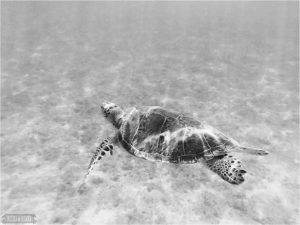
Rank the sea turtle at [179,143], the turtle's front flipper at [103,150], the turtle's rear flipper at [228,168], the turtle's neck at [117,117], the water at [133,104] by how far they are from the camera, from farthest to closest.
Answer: the turtle's neck at [117,117], the turtle's front flipper at [103,150], the water at [133,104], the sea turtle at [179,143], the turtle's rear flipper at [228,168]

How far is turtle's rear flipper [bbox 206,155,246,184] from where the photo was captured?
4066mm

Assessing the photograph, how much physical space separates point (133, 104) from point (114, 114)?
6.39 ft

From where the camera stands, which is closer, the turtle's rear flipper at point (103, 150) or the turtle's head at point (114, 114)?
the turtle's rear flipper at point (103, 150)

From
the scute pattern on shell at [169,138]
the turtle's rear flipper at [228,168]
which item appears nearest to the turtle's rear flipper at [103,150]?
the scute pattern on shell at [169,138]

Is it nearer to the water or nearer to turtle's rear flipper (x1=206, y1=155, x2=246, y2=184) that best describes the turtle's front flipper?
the water

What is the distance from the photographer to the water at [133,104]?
15.1ft

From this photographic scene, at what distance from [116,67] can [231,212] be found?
8.84 meters

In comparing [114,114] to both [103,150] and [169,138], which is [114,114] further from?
[169,138]

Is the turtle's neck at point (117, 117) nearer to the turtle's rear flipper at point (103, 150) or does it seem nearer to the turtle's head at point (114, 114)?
the turtle's head at point (114, 114)

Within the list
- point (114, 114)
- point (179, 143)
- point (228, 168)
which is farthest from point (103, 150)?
point (228, 168)

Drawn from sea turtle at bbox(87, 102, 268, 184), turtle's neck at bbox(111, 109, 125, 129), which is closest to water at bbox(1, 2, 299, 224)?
turtle's neck at bbox(111, 109, 125, 129)

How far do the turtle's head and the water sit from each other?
1.90 feet

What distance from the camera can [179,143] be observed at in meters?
4.49

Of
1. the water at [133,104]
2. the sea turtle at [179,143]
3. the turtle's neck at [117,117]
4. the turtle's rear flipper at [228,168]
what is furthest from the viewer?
the turtle's neck at [117,117]
